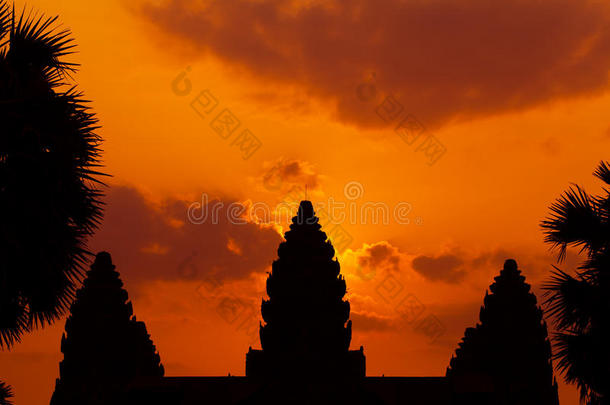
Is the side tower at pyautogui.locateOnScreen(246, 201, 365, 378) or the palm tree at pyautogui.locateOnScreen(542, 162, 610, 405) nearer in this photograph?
the palm tree at pyautogui.locateOnScreen(542, 162, 610, 405)

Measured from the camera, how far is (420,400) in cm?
3450

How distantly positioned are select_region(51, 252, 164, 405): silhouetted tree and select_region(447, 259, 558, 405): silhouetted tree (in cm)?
1961

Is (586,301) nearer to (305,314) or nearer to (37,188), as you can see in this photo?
(37,188)

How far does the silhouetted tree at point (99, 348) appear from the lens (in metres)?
46.2

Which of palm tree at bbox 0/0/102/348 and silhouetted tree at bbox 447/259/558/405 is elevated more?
silhouetted tree at bbox 447/259/558/405

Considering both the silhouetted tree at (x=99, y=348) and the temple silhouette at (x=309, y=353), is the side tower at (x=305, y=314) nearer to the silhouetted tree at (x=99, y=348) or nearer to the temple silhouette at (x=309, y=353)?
the temple silhouette at (x=309, y=353)

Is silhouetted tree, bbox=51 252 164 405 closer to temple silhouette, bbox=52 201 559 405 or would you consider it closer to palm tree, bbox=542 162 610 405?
temple silhouette, bbox=52 201 559 405

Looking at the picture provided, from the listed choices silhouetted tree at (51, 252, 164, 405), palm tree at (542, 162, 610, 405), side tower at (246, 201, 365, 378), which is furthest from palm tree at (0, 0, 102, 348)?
side tower at (246, 201, 365, 378)

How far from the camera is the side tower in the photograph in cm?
5475

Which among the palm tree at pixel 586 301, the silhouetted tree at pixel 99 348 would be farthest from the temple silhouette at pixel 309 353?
the palm tree at pixel 586 301

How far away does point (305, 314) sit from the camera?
5759 centimetres

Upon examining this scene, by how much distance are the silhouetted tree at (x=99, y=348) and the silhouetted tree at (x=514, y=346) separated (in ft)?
64.3

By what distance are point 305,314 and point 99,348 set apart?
54.6 feet

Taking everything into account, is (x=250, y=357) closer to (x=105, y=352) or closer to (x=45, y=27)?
(x=105, y=352)
